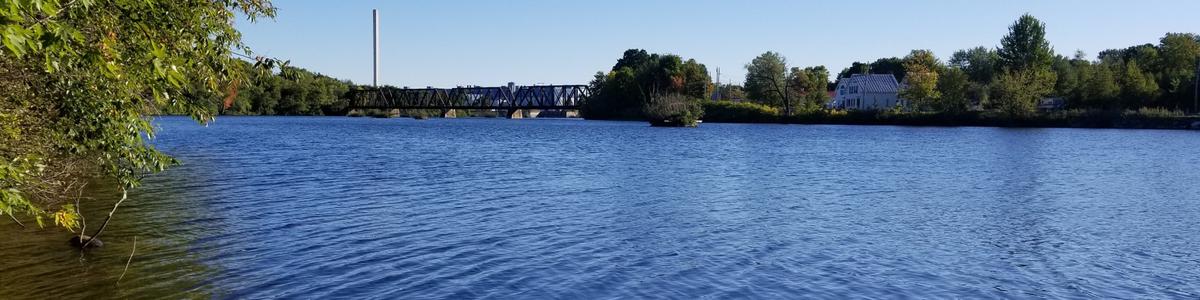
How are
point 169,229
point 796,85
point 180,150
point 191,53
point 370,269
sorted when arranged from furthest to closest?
point 796,85, point 180,150, point 169,229, point 370,269, point 191,53

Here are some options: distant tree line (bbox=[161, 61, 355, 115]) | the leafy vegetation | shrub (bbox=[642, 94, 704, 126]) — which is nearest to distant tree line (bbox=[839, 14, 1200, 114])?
shrub (bbox=[642, 94, 704, 126])

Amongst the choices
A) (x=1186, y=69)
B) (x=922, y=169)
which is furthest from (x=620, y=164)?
(x=1186, y=69)

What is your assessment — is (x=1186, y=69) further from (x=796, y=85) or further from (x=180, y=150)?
(x=180, y=150)

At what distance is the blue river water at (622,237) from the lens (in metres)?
12.8

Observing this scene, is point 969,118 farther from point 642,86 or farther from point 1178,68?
point 642,86

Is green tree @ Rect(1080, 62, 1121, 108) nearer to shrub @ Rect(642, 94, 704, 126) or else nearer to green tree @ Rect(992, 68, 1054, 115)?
green tree @ Rect(992, 68, 1054, 115)

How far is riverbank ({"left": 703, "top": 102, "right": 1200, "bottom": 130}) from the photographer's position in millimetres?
95250

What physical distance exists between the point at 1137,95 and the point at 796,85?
4278 centimetres

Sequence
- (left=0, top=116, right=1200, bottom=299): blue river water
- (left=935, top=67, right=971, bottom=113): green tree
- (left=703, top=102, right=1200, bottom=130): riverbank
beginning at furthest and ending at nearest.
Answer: (left=935, top=67, right=971, bottom=113): green tree < (left=703, top=102, right=1200, bottom=130): riverbank < (left=0, top=116, right=1200, bottom=299): blue river water

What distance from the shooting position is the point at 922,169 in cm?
3738

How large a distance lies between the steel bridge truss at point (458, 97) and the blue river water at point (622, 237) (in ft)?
419

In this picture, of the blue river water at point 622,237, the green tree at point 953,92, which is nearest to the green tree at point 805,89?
the green tree at point 953,92

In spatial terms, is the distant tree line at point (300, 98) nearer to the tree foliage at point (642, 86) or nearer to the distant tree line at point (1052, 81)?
the tree foliage at point (642, 86)

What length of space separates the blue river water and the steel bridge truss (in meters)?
128
